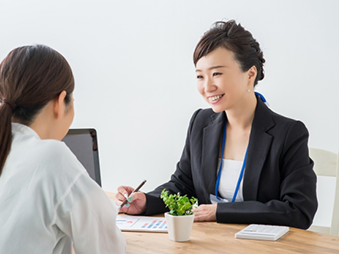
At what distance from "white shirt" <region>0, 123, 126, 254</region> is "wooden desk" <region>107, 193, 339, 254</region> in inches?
13.6

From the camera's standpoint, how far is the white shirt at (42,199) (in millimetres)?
921

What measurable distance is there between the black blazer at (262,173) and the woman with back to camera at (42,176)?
663 millimetres

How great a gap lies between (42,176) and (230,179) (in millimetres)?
1081

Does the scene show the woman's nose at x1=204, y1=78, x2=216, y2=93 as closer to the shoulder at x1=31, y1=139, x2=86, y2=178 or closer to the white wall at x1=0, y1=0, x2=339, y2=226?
the shoulder at x1=31, y1=139, x2=86, y2=178

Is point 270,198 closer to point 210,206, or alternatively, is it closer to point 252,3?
point 210,206

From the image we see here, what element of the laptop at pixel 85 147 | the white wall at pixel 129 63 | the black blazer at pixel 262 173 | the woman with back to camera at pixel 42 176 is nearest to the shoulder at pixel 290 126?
the black blazer at pixel 262 173

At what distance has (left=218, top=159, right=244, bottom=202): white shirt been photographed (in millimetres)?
1804

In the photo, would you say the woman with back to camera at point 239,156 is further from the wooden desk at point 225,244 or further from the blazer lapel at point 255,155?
the wooden desk at point 225,244

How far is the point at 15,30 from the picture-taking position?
393 centimetres

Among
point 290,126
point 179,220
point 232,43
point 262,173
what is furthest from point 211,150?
point 179,220

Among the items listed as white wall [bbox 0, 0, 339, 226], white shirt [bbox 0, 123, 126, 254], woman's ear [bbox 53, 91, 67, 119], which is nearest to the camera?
white shirt [bbox 0, 123, 126, 254]

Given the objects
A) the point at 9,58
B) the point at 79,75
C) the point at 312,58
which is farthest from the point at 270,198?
the point at 79,75

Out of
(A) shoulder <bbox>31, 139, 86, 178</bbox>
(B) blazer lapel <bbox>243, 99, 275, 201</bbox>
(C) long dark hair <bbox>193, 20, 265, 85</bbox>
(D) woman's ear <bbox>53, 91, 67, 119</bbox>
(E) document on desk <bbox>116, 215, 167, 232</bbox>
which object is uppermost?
(C) long dark hair <bbox>193, 20, 265, 85</bbox>

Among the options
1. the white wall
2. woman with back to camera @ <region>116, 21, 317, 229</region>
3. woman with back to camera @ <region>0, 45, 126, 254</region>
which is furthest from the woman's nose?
the white wall
